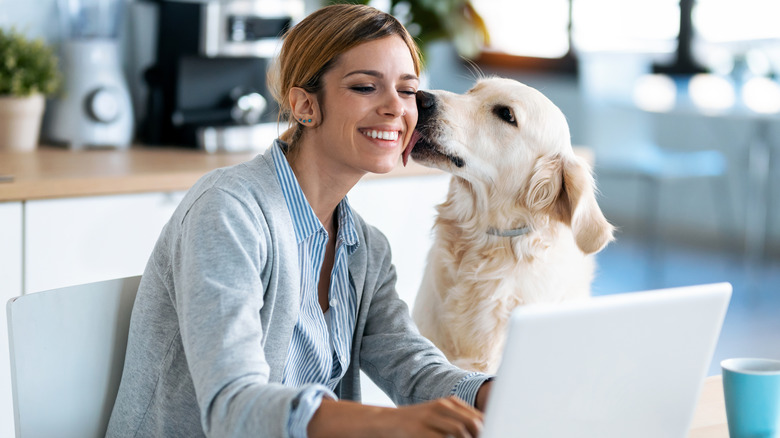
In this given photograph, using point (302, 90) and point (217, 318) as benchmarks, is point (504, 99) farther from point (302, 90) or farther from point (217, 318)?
point (217, 318)

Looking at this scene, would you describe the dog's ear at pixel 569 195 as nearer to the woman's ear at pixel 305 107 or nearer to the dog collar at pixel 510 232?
the dog collar at pixel 510 232

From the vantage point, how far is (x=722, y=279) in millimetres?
4211

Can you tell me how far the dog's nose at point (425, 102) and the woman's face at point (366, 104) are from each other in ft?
0.98

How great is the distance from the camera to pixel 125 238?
7.09ft

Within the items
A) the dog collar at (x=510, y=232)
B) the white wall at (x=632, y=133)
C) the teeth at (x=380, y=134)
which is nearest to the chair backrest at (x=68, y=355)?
the teeth at (x=380, y=134)

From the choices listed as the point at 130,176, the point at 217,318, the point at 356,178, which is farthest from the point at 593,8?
the point at 217,318

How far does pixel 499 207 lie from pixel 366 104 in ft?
1.60

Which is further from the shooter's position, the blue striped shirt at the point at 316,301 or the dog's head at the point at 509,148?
the dog's head at the point at 509,148

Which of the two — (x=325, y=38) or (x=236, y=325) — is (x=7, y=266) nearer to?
(x=325, y=38)

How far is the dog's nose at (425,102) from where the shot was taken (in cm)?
148

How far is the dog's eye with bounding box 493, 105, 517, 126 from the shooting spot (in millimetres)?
1543

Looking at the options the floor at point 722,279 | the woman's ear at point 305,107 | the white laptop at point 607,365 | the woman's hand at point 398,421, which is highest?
the woman's ear at point 305,107

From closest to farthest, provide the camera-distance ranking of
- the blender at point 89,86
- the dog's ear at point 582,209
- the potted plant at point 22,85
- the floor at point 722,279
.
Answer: the dog's ear at point 582,209
the potted plant at point 22,85
the blender at point 89,86
the floor at point 722,279

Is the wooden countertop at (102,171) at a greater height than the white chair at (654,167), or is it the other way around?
the wooden countertop at (102,171)
